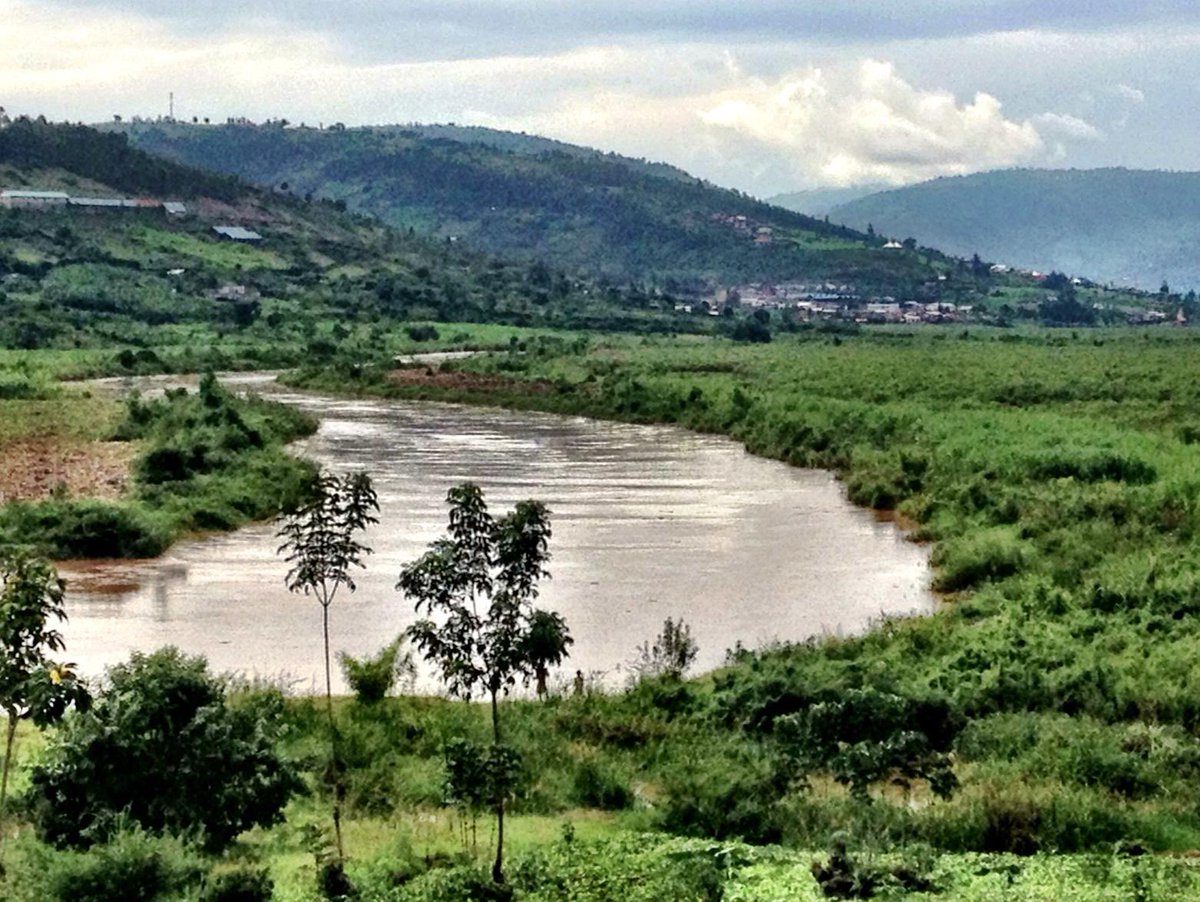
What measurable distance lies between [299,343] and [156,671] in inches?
3280

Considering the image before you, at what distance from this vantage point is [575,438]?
56000 mm

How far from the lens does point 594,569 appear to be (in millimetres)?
30234

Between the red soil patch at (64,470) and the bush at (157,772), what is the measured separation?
A: 2229 cm

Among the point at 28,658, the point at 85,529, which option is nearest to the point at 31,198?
the point at 85,529

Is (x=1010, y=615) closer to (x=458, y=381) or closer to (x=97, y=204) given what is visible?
(x=458, y=381)

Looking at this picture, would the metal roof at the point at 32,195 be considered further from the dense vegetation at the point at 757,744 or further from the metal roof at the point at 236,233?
the dense vegetation at the point at 757,744

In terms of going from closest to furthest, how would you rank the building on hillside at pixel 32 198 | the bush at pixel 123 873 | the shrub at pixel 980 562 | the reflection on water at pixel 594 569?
the bush at pixel 123 873 < the reflection on water at pixel 594 569 < the shrub at pixel 980 562 < the building on hillside at pixel 32 198

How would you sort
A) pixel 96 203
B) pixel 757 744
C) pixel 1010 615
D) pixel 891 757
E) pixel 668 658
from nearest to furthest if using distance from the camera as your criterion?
pixel 891 757
pixel 757 744
pixel 668 658
pixel 1010 615
pixel 96 203

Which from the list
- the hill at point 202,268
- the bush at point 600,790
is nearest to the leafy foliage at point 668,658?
the bush at point 600,790

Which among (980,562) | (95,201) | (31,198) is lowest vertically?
(980,562)

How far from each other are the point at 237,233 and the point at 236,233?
14 centimetres

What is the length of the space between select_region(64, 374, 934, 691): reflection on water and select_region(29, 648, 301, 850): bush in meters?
7.42

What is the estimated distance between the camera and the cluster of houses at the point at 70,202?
134 metres

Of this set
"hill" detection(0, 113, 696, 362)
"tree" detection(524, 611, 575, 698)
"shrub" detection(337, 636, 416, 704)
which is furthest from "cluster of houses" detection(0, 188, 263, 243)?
"tree" detection(524, 611, 575, 698)
